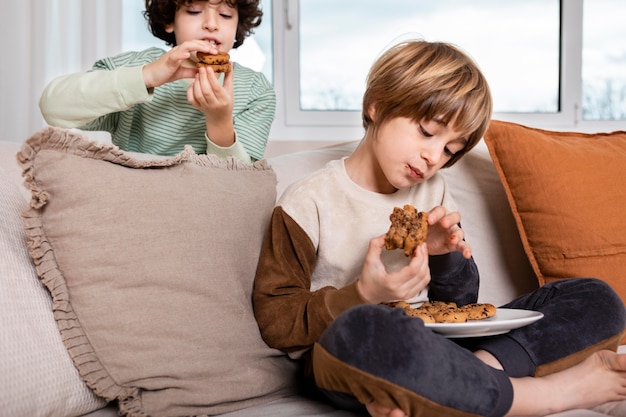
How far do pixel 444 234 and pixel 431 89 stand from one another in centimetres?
27

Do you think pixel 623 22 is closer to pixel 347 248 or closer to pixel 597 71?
pixel 597 71

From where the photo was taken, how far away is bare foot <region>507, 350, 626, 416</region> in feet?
→ 3.84

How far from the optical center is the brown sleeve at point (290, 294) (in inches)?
48.8

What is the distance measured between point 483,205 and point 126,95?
876 mm

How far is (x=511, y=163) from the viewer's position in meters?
1.64

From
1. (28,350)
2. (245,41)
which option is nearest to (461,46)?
(245,41)

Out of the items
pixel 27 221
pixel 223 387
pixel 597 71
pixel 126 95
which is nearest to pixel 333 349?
pixel 223 387

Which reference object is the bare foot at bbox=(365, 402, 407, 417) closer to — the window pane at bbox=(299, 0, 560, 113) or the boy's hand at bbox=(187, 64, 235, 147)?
the boy's hand at bbox=(187, 64, 235, 147)

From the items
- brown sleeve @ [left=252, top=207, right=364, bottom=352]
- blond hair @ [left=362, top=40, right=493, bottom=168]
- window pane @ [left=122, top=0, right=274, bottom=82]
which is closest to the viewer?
brown sleeve @ [left=252, top=207, right=364, bottom=352]

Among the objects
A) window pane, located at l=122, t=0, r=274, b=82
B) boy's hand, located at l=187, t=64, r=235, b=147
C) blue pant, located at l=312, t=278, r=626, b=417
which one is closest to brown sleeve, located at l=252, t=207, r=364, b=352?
blue pant, located at l=312, t=278, r=626, b=417

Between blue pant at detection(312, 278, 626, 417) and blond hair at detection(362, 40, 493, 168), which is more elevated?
blond hair at detection(362, 40, 493, 168)

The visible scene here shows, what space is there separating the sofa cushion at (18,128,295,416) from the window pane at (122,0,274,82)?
5.32 feet

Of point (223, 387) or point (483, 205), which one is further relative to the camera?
point (483, 205)

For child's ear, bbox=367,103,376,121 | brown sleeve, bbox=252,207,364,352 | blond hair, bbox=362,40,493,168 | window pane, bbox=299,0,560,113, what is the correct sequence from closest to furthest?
brown sleeve, bbox=252,207,364,352
blond hair, bbox=362,40,493,168
child's ear, bbox=367,103,376,121
window pane, bbox=299,0,560,113
